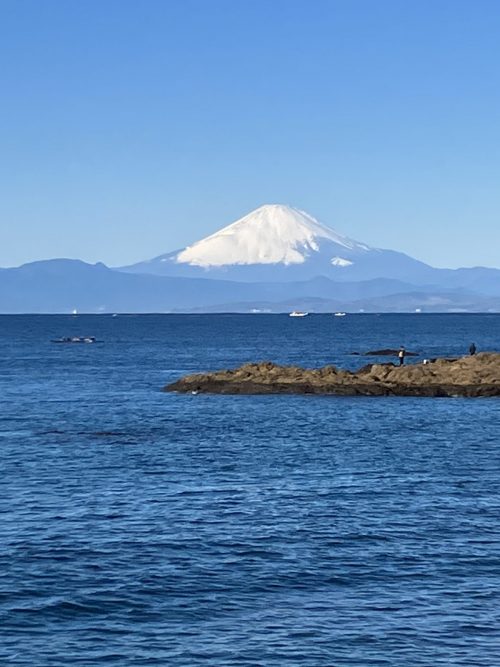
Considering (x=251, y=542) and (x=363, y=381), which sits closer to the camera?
(x=251, y=542)

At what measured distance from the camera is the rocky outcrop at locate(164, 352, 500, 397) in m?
81.2

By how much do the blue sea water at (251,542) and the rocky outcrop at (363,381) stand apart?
1553 cm

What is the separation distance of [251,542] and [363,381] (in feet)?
168

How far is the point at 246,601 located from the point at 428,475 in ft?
61.7

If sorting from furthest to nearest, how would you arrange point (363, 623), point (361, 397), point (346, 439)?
point (361, 397)
point (346, 439)
point (363, 623)

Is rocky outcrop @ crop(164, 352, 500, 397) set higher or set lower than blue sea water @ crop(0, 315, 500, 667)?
higher

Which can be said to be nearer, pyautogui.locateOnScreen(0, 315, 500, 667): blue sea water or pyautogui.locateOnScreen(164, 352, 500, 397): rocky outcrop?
pyautogui.locateOnScreen(0, 315, 500, 667): blue sea water

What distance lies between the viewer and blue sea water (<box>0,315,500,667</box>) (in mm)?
24688

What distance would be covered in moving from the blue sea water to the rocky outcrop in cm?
1553

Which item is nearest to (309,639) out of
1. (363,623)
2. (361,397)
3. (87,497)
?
(363,623)

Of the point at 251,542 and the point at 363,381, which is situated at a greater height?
the point at 363,381

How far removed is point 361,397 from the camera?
8056 cm

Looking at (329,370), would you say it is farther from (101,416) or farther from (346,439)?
(346,439)

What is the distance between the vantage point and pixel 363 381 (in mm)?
83688
